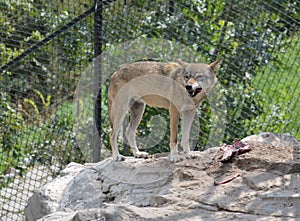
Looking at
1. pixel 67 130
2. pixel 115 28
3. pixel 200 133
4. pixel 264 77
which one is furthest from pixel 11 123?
pixel 264 77

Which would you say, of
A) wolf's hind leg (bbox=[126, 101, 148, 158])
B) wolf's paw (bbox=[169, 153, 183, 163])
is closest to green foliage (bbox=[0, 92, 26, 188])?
wolf's hind leg (bbox=[126, 101, 148, 158])

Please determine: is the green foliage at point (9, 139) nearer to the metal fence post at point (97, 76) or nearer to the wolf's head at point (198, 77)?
the metal fence post at point (97, 76)

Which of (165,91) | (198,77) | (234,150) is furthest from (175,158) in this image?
(198,77)

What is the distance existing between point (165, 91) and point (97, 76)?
2027mm

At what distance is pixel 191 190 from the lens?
541 cm

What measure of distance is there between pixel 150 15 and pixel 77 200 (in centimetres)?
377

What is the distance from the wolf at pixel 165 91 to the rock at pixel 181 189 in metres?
0.32

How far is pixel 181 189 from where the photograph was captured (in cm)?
546

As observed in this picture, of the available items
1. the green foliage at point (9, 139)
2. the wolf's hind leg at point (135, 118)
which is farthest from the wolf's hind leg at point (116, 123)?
the green foliage at point (9, 139)

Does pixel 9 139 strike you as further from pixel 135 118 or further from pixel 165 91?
pixel 165 91

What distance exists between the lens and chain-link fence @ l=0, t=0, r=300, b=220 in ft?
27.9

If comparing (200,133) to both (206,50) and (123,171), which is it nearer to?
(206,50)

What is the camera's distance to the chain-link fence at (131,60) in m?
8.50

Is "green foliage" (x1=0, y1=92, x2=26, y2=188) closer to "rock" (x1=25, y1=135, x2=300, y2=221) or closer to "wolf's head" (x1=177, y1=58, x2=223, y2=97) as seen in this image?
"rock" (x1=25, y1=135, x2=300, y2=221)
